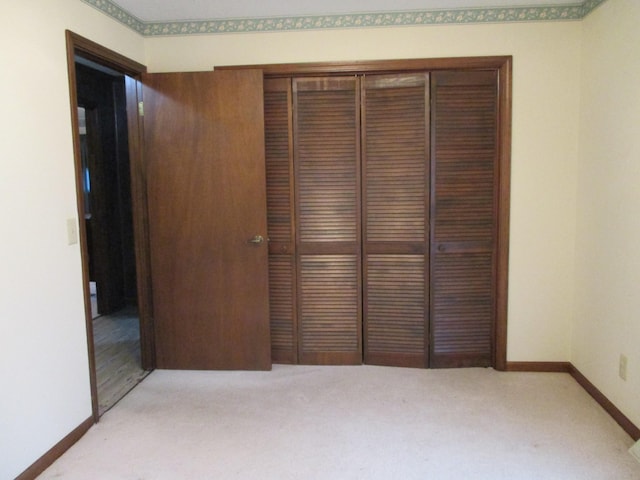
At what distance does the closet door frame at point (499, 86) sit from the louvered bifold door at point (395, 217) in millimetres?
83

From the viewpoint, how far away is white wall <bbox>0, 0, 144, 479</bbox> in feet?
5.89

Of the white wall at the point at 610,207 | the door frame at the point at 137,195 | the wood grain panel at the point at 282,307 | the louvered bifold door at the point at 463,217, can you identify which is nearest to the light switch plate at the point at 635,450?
the white wall at the point at 610,207

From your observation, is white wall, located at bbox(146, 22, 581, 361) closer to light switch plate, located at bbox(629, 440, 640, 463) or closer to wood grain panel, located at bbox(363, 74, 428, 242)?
wood grain panel, located at bbox(363, 74, 428, 242)

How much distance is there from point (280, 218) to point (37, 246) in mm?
1429

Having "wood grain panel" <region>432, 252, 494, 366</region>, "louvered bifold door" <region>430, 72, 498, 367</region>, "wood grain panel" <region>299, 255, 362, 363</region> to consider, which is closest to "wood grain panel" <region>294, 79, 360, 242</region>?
"wood grain panel" <region>299, 255, 362, 363</region>

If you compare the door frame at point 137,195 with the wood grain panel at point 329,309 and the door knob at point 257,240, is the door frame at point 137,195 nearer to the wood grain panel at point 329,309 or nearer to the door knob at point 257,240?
the door knob at point 257,240

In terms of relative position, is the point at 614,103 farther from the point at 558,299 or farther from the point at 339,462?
the point at 339,462

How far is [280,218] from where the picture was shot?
299 cm

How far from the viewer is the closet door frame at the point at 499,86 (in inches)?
109

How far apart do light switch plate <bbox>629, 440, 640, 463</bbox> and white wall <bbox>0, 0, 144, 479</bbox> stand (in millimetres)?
2622

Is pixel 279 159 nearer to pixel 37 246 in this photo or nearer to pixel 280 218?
pixel 280 218

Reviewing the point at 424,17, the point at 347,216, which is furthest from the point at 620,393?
the point at 424,17

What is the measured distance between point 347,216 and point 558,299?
4.75 feet

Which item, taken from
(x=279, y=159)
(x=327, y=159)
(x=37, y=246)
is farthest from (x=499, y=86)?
(x=37, y=246)
